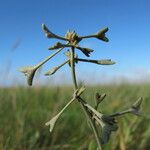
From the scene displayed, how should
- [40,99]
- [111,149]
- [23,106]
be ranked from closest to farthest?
[111,149] → [23,106] → [40,99]

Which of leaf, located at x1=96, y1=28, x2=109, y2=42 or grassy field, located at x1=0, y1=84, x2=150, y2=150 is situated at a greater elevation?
leaf, located at x1=96, y1=28, x2=109, y2=42

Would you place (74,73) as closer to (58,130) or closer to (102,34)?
(102,34)

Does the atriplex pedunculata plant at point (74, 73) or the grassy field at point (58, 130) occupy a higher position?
the atriplex pedunculata plant at point (74, 73)

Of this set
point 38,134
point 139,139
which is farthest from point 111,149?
point 38,134

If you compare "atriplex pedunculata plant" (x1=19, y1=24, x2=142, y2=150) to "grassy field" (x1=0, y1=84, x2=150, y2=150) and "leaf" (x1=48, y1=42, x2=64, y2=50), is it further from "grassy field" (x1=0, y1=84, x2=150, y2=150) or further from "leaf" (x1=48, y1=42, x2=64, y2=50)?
"grassy field" (x1=0, y1=84, x2=150, y2=150)

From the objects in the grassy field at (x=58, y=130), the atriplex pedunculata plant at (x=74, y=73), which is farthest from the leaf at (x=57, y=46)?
the grassy field at (x=58, y=130)

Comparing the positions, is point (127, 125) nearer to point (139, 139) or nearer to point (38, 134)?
point (139, 139)

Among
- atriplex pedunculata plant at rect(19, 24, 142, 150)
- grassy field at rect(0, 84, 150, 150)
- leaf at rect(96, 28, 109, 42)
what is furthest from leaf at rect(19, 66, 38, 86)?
grassy field at rect(0, 84, 150, 150)

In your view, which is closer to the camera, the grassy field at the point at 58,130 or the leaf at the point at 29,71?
the leaf at the point at 29,71

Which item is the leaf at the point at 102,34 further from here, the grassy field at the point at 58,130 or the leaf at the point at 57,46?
the grassy field at the point at 58,130

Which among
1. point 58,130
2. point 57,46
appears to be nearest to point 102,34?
point 57,46

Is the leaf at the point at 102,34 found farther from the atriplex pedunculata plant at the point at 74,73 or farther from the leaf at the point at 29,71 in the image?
the leaf at the point at 29,71
